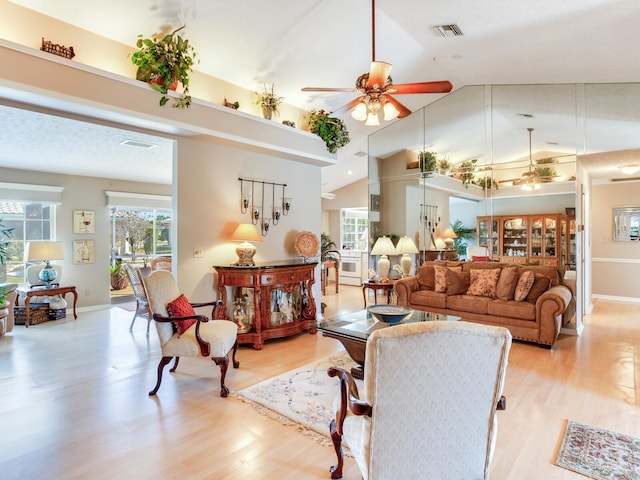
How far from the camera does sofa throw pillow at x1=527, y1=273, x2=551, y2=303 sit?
459 cm

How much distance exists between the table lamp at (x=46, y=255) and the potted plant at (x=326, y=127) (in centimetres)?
448

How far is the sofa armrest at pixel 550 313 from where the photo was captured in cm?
419

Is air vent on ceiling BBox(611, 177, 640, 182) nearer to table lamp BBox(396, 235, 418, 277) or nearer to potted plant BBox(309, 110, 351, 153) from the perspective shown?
table lamp BBox(396, 235, 418, 277)

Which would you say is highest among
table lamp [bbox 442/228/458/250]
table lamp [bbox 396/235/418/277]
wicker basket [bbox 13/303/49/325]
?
table lamp [bbox 442/228/458/250]

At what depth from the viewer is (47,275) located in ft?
19.0

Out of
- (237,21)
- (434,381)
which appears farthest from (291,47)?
(434,381)

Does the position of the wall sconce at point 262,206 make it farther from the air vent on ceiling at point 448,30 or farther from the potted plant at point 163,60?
the air vent on ceiling at point 448,30

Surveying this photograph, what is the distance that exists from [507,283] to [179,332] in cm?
402

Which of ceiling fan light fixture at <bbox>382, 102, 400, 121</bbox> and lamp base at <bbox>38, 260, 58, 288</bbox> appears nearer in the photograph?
ceiling fan light fixture at <bbox>382, 102, 400, 121</bbox>

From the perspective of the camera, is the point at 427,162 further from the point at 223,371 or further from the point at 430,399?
the point at 430,399

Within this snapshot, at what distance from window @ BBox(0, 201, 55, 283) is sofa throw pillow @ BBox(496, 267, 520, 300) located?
7274 mm

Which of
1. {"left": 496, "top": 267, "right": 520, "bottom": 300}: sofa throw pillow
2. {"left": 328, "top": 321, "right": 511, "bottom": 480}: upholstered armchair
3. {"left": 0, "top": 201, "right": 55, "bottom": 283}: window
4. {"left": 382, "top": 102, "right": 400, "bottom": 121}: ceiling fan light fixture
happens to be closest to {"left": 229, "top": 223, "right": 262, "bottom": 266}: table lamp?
{"left": 382, "top": 102, "right": 400, "bottom": 121}: ceiling fan light fixture

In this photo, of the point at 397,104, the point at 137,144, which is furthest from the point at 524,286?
the point at 137,144

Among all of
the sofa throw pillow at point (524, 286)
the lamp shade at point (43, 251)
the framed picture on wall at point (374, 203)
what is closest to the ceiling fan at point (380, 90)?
the sofa throw pillow at point (524, 286)
